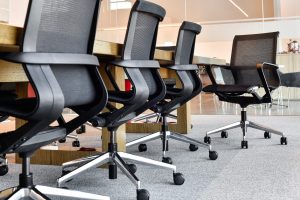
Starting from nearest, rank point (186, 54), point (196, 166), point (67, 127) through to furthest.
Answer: point (67, 127)
point (196, 166)
point (186, 54)

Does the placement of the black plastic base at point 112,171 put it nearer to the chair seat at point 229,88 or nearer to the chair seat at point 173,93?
the chair seat at point 173,93

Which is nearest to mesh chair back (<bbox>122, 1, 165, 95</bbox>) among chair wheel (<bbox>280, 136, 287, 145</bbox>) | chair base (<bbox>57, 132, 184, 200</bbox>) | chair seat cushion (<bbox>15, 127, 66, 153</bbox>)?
chair base (<bbox>57, 132, 184, 200</bbox>)

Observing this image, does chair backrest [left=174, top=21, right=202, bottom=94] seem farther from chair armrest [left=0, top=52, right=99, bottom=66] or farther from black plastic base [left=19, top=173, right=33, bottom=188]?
black plastic base [left=19, top=173, right=33, bottom=188]

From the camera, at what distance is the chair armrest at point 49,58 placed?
127 centimetres

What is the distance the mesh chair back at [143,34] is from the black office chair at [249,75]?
1.40 meters

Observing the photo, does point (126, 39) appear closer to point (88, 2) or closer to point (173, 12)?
point (88, 2)

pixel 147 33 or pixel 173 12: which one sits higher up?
pixel 173 12

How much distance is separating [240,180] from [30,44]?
4.88 ft

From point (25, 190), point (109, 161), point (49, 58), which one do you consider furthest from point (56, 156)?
point (49, 58)

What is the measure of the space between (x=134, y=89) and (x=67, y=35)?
0.63 m

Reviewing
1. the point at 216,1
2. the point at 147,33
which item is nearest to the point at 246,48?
the point at 147,33

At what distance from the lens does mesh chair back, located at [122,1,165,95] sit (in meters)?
2.09

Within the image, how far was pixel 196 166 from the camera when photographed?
2.70 metres

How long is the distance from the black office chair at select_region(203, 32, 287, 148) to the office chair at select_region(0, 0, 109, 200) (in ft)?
6.95
